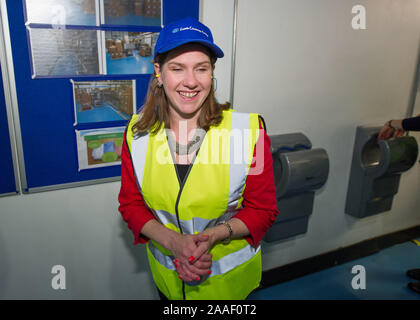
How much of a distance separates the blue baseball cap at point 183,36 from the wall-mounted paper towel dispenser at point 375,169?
6.09ft

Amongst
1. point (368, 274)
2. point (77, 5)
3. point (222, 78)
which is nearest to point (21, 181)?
point (77, 5)

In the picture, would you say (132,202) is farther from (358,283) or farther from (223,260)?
(358,283)

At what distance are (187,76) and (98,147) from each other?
0.85 metres

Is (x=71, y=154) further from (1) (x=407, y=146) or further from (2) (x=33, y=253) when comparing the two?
(1) (x=407, y=146)

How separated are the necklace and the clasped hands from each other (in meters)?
0.33

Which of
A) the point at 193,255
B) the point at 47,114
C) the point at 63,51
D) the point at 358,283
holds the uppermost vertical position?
the point at 63,51

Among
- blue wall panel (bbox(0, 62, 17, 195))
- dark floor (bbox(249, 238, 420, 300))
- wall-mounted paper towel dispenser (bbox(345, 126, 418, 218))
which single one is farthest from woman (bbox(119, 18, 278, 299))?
wall-mounted paper towel dispenser (bbox(345, 126, 418, 218))

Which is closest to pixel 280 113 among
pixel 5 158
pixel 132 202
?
pixel 132 202

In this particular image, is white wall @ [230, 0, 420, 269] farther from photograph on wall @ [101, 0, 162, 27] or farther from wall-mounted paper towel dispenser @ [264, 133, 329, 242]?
photograph on wall @ [101, 0, 162, 27]

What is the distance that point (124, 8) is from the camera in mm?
1809

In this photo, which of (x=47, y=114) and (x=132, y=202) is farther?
(x=47, y=114)

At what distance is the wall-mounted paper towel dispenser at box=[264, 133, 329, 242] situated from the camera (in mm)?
2279

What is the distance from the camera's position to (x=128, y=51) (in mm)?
1887

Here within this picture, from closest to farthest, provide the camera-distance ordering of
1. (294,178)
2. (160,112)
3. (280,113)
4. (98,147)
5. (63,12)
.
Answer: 1. (160,112)
2. (63,12)
3. (98,147)
4. (294,178)
5. (280,113)
